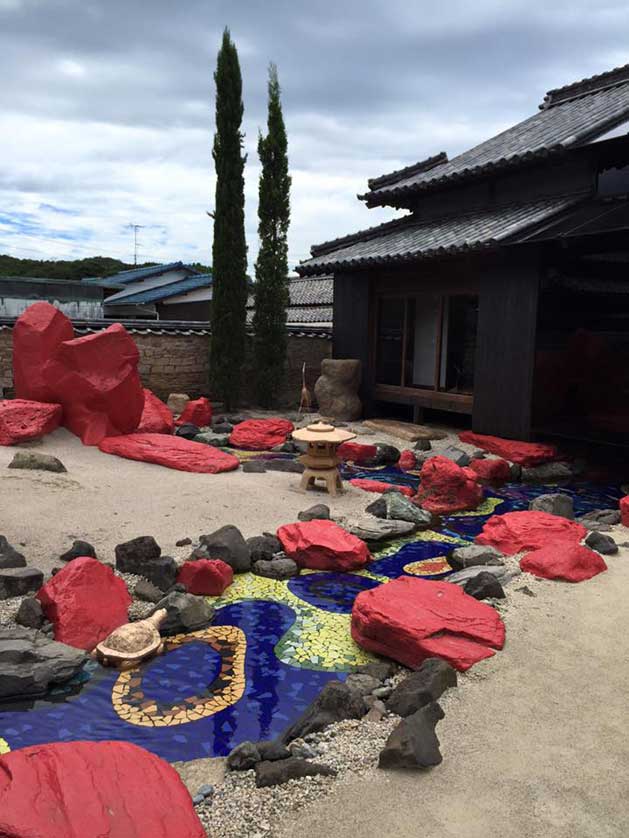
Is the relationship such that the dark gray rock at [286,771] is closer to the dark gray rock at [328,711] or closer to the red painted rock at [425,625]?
the dark gray rock at [328,711]

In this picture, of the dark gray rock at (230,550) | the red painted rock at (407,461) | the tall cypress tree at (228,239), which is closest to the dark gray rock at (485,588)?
the dark gray rock at (230,550)

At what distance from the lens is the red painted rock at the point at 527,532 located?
20.1ft

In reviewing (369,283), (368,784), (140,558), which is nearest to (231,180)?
(369,283)

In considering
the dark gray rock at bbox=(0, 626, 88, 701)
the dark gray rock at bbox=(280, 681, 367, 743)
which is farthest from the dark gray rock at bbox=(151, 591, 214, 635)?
the dark gray rock at bbox=(280, 681, 367, 743)

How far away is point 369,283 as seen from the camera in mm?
13625

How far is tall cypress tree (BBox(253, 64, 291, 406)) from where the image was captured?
1477 centimetres

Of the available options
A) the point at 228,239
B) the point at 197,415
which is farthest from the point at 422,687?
the point at 228,239

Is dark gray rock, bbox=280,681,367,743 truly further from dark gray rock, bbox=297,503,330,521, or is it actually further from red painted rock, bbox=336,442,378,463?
red painted rock, bbox=336,442,378,463

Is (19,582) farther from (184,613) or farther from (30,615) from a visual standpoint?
(184,613)

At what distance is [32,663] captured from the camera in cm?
391

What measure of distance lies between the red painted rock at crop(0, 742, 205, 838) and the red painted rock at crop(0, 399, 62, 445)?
698 cm

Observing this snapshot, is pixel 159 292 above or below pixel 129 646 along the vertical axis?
above

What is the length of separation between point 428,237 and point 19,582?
9432 mm

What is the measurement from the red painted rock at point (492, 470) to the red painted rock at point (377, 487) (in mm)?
1331
